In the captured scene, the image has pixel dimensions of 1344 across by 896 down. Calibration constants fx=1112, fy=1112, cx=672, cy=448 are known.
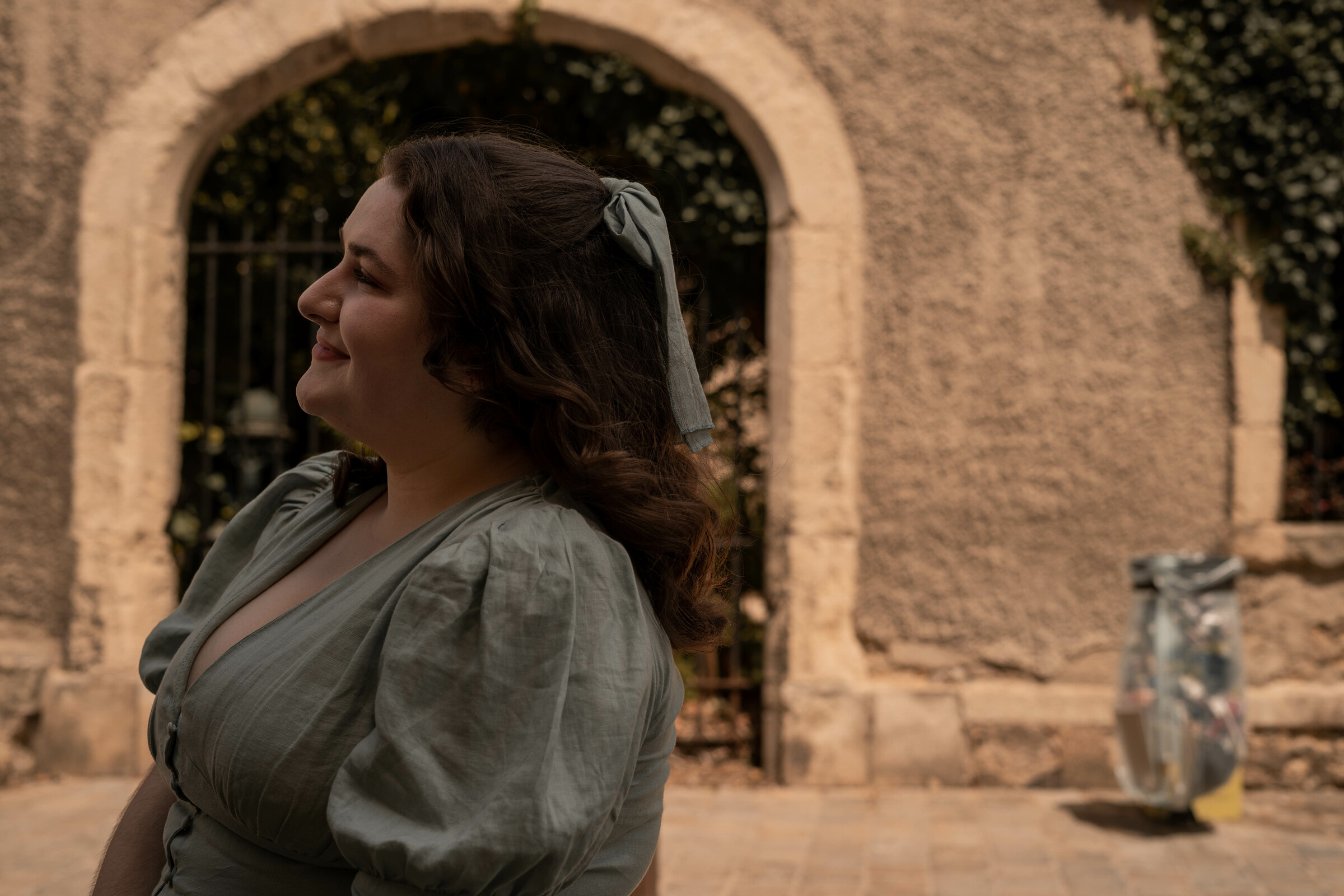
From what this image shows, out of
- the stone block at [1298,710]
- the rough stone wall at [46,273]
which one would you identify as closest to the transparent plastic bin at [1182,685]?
the stone block at [1298,710]

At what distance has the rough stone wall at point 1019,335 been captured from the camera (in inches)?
181

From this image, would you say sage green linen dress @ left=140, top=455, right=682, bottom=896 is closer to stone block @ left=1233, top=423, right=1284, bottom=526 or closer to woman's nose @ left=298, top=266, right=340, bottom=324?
woman's nose @ left=298, top=266, right=340, bottom=324

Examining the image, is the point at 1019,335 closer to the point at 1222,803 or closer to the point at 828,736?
the point at 828,736

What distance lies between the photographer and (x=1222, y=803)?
4043mm

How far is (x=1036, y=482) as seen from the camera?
4.62m

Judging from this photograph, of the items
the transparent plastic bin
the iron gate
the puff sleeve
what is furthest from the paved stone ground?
the puff sleeve

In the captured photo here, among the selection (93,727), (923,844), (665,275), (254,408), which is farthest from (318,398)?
(254,408)

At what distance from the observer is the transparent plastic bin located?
12.8 ft

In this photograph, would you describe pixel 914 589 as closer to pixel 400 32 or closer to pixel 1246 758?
pixel 1246 758

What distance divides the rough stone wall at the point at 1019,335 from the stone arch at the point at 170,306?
5.9 inches

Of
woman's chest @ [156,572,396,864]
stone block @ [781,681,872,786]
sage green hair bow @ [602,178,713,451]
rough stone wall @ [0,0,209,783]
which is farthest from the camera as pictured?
rough stone wall @ [0,0,209,783]

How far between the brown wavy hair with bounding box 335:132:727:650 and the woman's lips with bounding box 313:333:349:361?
124 millimetres

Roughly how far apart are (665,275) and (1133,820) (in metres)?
3.82

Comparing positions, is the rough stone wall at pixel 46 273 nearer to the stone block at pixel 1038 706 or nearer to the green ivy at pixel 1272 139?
the stone block at pixel 1038 706
